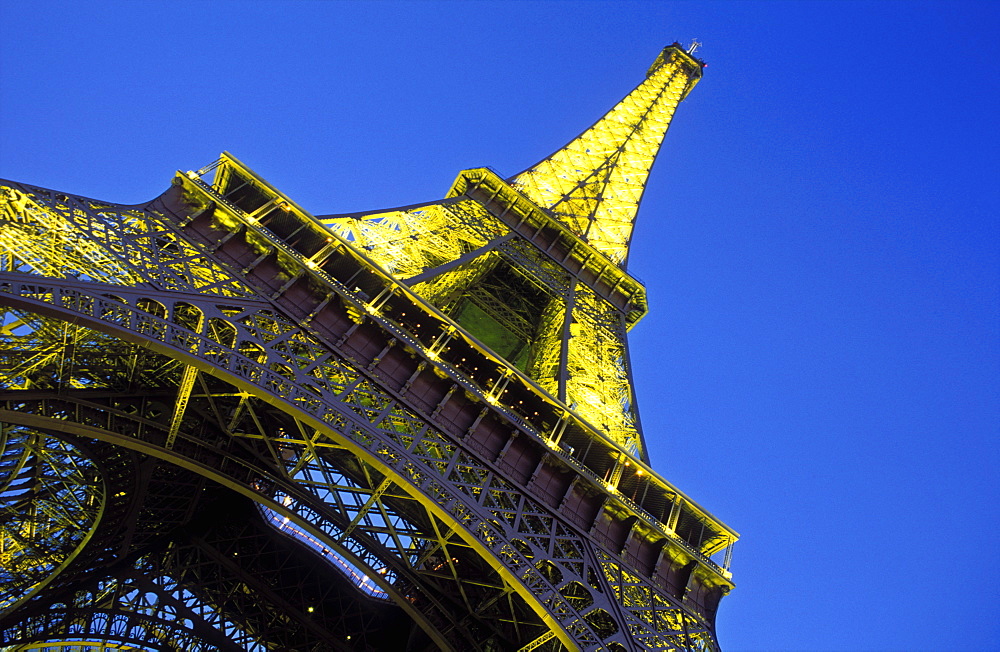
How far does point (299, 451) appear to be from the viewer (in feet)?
82.2

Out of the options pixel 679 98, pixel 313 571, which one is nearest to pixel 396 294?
pixel 313 571

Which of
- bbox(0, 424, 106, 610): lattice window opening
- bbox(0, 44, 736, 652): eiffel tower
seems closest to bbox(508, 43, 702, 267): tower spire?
bbox(0, 44, 736, 652): eiffel tower

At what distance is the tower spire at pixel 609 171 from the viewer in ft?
110

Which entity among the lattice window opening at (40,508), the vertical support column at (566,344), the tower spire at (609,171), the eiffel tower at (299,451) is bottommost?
the lattice window opening at (40,508)

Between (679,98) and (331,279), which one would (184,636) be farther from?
(679,98)

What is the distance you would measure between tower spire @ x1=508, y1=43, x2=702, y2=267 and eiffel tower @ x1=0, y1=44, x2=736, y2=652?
280 inches

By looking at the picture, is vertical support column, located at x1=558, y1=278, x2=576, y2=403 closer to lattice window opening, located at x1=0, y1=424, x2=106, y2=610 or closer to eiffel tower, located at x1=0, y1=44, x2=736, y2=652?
eiffel tower, located at x1=0, y1=44, x2=736, y2=652

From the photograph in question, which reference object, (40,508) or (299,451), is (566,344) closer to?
(299,451)

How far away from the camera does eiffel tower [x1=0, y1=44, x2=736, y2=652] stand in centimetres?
1407

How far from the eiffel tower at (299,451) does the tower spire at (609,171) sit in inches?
280

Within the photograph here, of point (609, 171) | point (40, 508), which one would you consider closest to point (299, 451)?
point (40, 508)

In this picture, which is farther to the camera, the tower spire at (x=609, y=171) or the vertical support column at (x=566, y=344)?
the tower spire at (x=609, y=171)

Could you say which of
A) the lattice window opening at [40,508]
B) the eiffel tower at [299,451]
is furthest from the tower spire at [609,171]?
the lattice window opening at [40,508]

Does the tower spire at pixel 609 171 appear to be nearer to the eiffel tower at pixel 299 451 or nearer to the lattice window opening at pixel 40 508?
the eiffel tower at pixel 299 451
